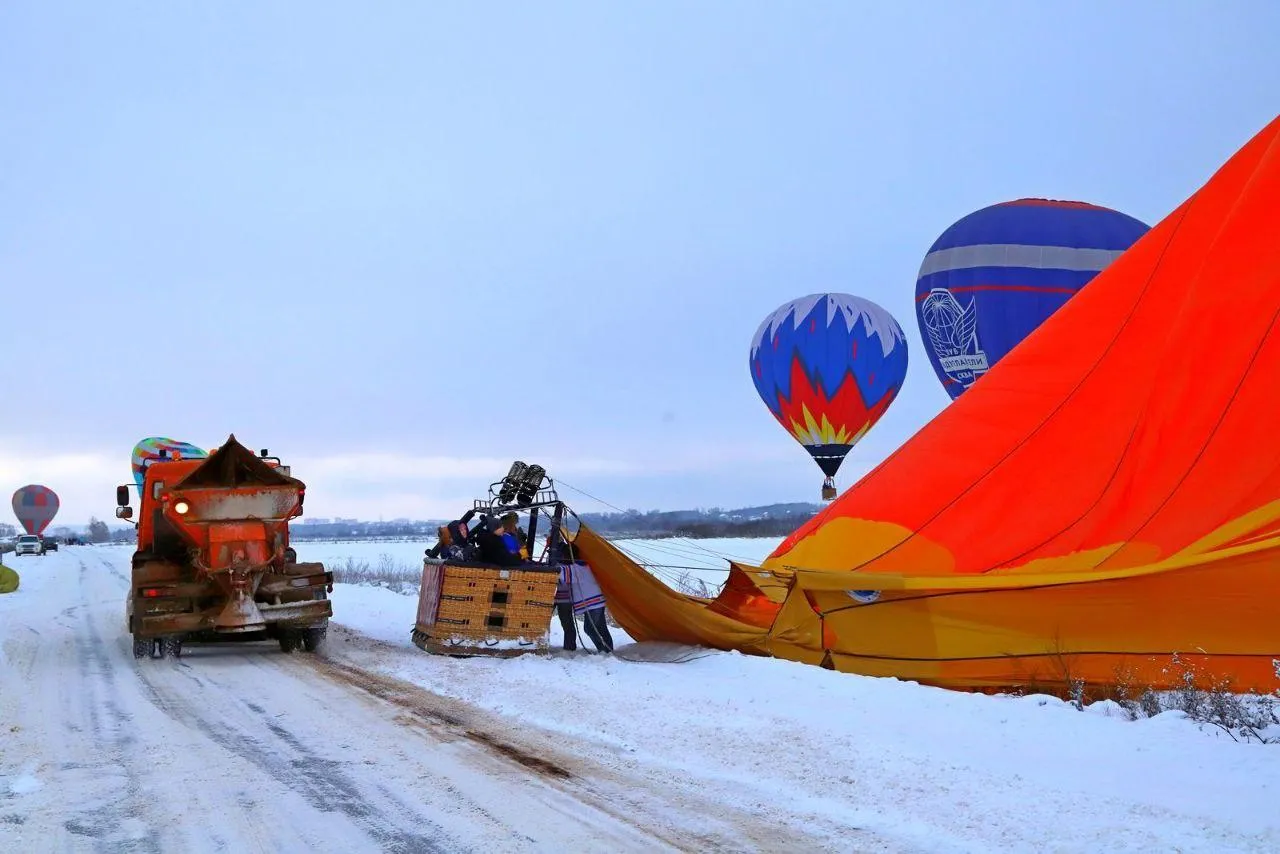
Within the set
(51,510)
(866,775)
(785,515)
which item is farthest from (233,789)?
(51,510)

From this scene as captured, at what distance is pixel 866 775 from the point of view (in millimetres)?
7371

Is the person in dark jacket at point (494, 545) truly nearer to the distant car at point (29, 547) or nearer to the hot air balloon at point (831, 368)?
the hot air balloon at point (831, 368)

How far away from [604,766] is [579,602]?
5.99m

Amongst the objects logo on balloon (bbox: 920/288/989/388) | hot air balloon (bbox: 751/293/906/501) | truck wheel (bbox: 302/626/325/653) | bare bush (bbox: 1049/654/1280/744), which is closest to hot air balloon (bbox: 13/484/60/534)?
hot air balloon (bbox: 751/293/906/501)

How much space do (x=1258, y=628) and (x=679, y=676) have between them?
5129mm

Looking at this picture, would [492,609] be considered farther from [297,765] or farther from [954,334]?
[954,334]

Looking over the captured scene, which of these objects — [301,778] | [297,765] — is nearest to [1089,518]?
[297,765]

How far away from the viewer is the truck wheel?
47.7ft

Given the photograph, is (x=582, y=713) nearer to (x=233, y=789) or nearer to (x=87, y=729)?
(x=233, y=789)

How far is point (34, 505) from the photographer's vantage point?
94.6 m

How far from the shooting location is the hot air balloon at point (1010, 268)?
24.0m

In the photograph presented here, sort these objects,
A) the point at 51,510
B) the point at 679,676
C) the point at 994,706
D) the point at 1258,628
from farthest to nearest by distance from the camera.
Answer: the point at 51,510, the point at 679,676, the point at 1258,628, the point at 994,706

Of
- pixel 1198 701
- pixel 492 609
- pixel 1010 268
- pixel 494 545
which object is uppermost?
pixel 1010 268

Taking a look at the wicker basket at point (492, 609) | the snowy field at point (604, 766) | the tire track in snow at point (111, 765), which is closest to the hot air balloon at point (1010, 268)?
the wicker basket at point (492, 609)
